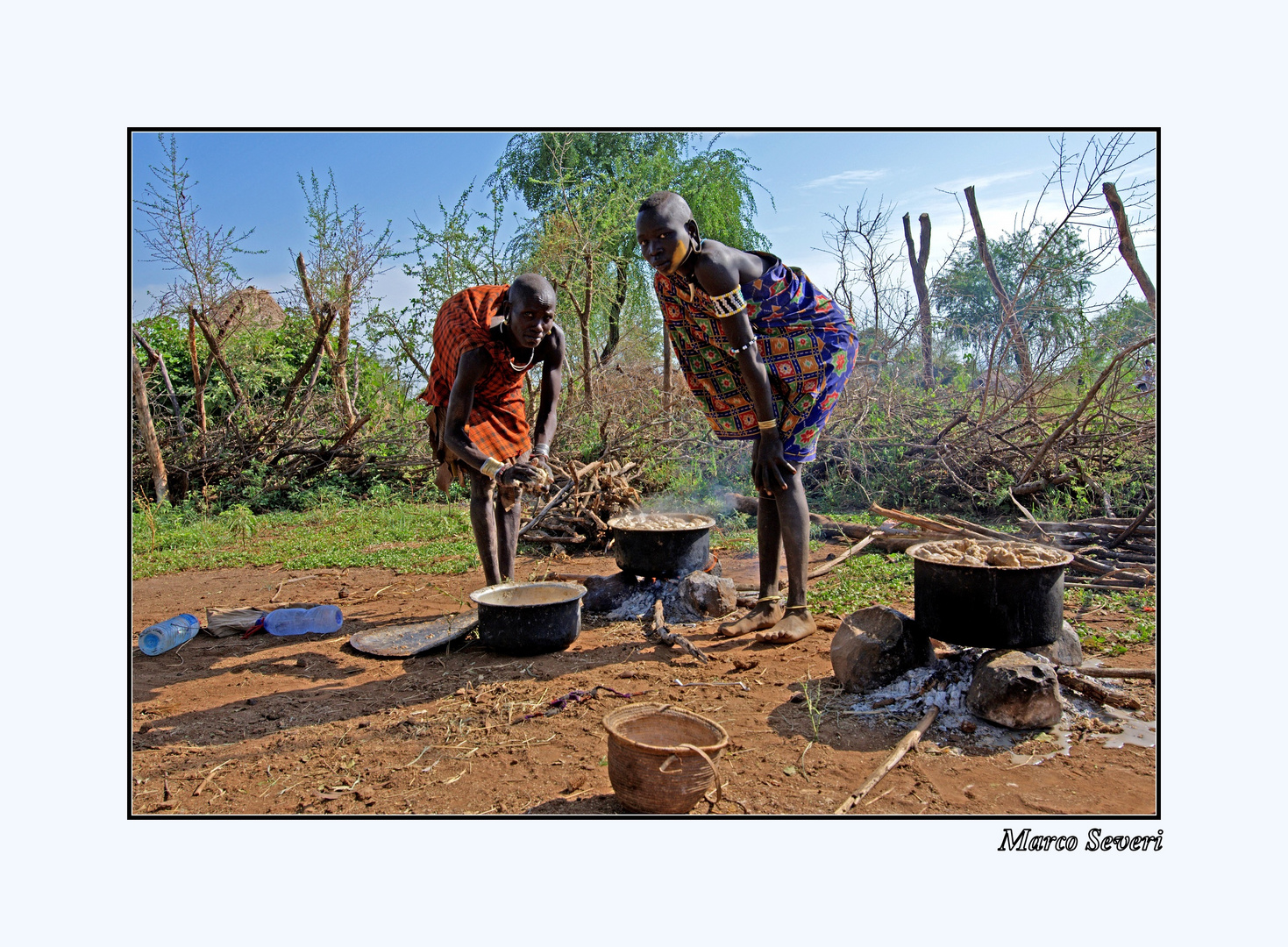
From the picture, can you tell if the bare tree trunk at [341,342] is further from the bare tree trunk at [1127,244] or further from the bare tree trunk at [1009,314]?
the bare tree trunk at [1127,244]

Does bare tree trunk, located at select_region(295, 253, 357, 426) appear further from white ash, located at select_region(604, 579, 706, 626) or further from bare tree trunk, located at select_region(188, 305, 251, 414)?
white ash, located at select_region(604, 579, 706, 626)

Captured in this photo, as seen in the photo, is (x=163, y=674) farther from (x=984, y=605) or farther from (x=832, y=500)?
(x=832, y=500)

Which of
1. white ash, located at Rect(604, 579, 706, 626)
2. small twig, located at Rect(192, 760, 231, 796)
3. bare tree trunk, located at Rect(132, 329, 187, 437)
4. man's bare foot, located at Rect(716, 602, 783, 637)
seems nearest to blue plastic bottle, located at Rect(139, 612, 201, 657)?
small twig, located at Rect(192, 760, 231, 796)

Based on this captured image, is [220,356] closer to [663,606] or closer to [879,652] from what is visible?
[663,606]

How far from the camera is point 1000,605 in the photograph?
2.67 m

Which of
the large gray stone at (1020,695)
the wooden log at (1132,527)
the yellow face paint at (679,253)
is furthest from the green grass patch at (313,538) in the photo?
the wooden log at (1132,527)

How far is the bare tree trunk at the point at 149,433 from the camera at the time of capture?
8047mm

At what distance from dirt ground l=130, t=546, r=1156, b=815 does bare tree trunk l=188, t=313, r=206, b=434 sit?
19.3 ft

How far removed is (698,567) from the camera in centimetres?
441

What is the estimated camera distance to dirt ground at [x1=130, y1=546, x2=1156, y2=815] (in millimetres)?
2258

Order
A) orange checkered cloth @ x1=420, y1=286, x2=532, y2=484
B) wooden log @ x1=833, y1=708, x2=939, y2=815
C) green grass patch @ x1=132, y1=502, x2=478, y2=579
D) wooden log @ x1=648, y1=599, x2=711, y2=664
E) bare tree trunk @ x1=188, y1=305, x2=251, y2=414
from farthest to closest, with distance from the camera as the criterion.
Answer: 1. bare tree trunk @ x1=188, y1=305, x2=251, y2=414
2. green grass patch @ x1=132, y1=502, x2=478, y2=579
3. orange checkered cloth @ x1=420, y1=286, x2=532, y2=484
4. wooden log @ x1=648, y1=599, x2=711, y2=664
5. wooden log @ x1=833, y1=708, x2=939, y2=815

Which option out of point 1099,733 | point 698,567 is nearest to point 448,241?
point 698,567

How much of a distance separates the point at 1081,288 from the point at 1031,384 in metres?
0.92

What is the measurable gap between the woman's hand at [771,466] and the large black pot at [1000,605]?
0.90m
